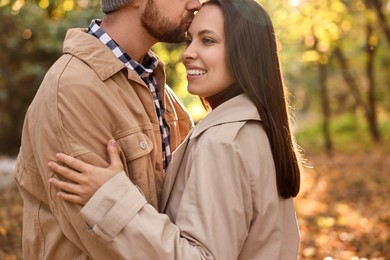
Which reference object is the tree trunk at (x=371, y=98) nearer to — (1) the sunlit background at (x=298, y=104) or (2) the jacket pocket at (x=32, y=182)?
(1) the sunlit background at (x=298, y=104)

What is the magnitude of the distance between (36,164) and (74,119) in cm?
36

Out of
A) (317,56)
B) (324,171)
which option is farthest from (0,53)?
(324,171)

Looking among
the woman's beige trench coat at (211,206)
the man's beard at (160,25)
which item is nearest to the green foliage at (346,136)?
the man's beard at (160,25)

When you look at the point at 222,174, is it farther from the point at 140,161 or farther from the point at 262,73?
the point at 262,73

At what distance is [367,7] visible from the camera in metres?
13.0

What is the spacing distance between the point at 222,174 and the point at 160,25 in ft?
3.17

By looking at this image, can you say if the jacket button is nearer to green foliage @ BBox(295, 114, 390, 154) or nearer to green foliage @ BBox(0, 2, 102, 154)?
green foliage @ BBox(0, 2, 102, 154)

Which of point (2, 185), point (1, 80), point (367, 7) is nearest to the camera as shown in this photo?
point (2, 185)

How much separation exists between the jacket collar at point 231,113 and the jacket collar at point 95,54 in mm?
390

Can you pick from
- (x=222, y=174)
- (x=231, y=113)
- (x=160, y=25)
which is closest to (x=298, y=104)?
(x=160, y=25)

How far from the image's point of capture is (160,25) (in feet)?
10.1

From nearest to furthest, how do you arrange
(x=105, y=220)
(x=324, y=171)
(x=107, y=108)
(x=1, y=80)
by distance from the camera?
(x=105, y=220) < (x=107, y=108) < (x=1, y=80) < (x=324, y=171)

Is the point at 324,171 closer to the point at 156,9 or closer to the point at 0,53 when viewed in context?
the point at 0,53

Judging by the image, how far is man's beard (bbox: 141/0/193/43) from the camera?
121 inches
